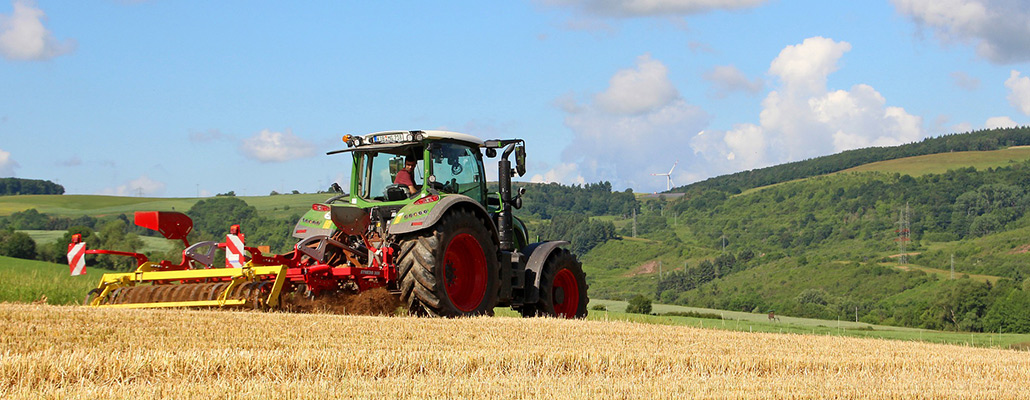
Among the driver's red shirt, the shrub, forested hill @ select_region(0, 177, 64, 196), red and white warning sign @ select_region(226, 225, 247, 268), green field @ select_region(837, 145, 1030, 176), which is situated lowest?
the shrub

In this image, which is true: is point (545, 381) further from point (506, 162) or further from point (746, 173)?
point (746, 173)

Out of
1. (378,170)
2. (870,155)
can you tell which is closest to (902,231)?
(870,155)

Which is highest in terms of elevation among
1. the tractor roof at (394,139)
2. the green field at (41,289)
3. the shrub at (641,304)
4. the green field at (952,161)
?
the green field at (952,161)

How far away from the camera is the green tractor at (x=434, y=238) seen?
33.5 feet

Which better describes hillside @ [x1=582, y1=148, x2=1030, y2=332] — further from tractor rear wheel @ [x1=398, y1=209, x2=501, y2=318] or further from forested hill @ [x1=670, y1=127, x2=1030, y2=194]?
tractor rear wheel @ [x1=398, y1=209, x2=501, y2=318]

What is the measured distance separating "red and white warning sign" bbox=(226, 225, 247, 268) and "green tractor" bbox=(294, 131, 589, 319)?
76 centimetres

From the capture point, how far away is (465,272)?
11.0 m

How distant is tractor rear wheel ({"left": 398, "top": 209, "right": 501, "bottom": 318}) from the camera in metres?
10.1

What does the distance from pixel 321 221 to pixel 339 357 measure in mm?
5195

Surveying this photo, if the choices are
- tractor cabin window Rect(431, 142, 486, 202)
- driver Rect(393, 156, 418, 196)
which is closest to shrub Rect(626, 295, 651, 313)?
tractor cabin window Rect(431, 142, 486, 202)

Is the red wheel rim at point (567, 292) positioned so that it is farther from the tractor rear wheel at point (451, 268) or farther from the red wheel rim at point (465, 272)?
the red wheel rim at point (465, 272)

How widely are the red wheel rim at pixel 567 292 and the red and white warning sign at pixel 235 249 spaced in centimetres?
418

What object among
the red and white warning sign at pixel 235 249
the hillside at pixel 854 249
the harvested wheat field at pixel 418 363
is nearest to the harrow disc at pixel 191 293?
the red and white warning sign at pixel 235 249

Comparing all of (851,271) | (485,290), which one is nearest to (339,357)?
(485,290)
